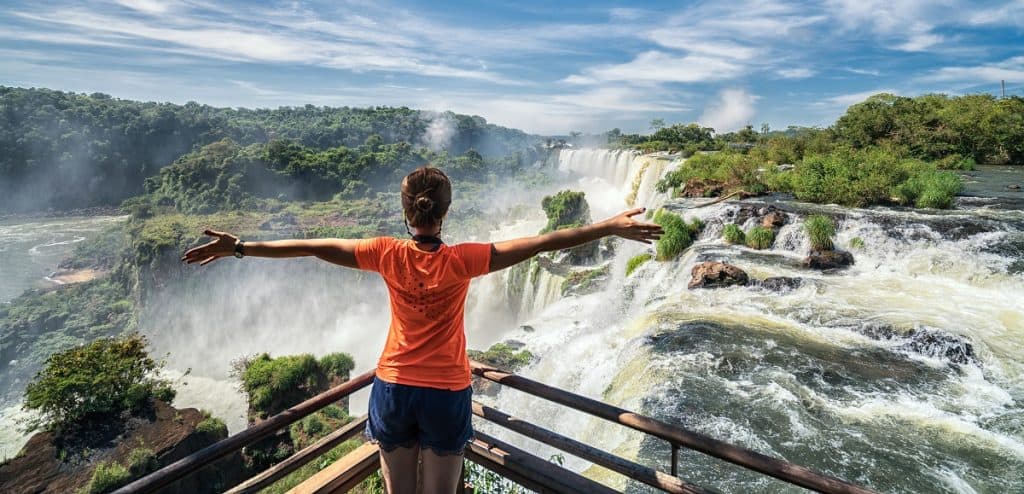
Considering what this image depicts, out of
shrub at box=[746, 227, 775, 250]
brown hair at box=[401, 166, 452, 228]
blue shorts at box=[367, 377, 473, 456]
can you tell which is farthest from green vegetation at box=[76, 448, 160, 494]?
shrub at box=[746, 227, 775, 250]

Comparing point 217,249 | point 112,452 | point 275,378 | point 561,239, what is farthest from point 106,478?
point 561,239

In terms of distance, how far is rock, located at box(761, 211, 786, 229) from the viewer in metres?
12.4

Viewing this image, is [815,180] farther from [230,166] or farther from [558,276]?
[230,166]

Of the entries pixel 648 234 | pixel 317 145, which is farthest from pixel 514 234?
pixel 317 145

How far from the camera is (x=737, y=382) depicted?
656cm

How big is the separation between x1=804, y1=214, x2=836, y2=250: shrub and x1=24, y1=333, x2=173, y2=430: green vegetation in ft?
67.6

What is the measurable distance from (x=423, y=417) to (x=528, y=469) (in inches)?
33.8

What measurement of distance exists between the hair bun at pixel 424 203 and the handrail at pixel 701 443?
111 centimetres

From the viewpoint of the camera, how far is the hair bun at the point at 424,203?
5.41ft

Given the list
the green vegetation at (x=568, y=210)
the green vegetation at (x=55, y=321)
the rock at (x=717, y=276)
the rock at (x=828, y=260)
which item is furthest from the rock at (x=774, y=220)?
the green vegetation at (x=55, y=321)

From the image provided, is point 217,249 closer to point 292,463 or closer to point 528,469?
point 292,463

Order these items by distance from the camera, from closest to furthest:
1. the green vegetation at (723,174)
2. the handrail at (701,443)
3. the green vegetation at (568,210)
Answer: the handrail at (701,443), the green vegetation at (723,174), the green vegetation at (568,210)

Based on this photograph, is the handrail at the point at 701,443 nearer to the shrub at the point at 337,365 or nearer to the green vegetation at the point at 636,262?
the green vegetation at the point at 636,262

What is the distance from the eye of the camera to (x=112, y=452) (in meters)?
14.1
